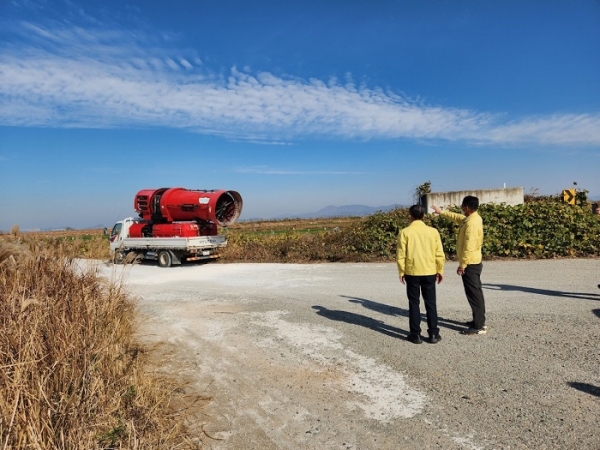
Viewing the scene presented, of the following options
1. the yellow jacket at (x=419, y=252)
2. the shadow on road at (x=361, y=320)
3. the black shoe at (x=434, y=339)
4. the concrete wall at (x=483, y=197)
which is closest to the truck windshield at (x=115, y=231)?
the shadow on road at (x=361, y=320)

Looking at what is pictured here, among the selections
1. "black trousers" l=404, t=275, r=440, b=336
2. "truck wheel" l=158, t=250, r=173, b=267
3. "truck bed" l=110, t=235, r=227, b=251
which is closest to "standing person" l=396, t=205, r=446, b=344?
"black trousers" l=404, t=275, r=440, b=336

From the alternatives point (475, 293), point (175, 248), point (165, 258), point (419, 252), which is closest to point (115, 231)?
point (165, 258)

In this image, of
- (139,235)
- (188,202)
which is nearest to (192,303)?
(188,202)

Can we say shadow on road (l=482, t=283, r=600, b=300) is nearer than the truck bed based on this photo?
Yes

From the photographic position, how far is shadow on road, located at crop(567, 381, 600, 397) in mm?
4051

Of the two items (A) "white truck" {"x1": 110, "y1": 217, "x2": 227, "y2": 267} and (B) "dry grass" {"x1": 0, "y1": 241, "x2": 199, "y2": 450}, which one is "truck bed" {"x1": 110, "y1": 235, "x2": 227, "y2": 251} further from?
(B) "dry grass" {"x1": 0, "y1": 241, "x2": 199, "y2": 450}

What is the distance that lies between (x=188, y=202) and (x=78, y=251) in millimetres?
9586

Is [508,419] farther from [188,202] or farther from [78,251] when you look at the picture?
[188,202]

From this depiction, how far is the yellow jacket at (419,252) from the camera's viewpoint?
5742 millimetres

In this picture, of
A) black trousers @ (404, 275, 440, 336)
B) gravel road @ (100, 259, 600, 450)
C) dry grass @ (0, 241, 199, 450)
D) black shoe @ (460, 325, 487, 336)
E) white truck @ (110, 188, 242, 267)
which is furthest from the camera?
white truck @ (110, 188, 242, 267)

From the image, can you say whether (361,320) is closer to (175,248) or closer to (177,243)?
(177,243)

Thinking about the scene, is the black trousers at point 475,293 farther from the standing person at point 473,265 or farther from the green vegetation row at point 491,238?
the green vegetation row at point 491,238

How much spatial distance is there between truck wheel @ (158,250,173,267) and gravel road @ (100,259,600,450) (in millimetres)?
6660

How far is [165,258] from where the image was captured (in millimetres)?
16062
